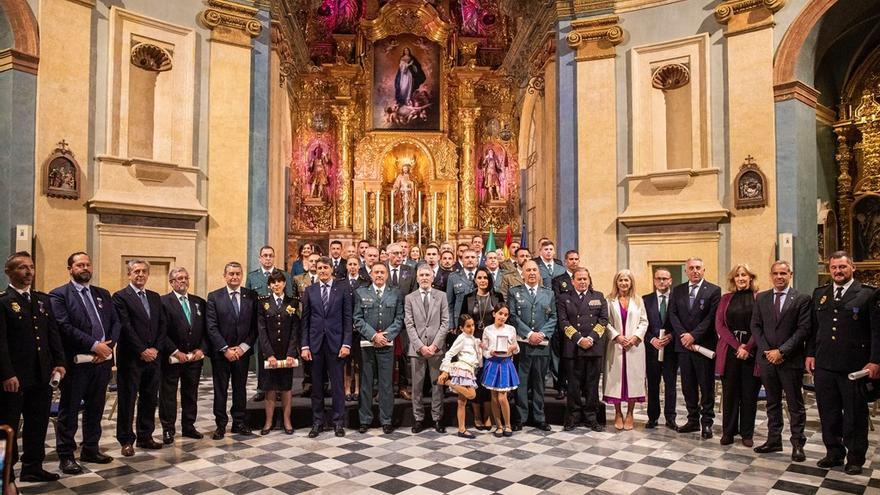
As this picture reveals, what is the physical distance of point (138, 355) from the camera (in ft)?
18.4

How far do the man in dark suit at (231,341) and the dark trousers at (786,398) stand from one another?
502 cm

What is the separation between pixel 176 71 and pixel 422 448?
23.9 feet

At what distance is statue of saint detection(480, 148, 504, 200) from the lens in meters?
18.1

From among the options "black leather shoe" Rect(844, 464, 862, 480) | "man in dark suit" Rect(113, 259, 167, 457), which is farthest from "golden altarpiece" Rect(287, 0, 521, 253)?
"black leather shoe" Rect(844, 464, 862, 480)

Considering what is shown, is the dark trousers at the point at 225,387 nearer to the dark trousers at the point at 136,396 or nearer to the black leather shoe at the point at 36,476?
the dark trousers at the point at 136,396

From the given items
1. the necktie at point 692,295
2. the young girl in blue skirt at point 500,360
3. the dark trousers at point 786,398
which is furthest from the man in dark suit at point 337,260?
the dark trousers at point 786,398

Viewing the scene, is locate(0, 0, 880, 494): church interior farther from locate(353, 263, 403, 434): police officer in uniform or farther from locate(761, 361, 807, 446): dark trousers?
locate(761, 361, 807, 446): dark trousers

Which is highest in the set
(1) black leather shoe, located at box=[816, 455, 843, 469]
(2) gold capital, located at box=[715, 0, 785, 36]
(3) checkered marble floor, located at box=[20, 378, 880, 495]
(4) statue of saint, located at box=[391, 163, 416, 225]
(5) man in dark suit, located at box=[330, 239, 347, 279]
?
(2) gold capital, located at box=[715, 0, 785, 36]

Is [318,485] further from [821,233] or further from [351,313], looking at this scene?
[821,233]

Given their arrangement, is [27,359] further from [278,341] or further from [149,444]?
[278,341]

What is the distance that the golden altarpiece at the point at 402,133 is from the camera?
58.3 ft

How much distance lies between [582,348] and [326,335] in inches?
106

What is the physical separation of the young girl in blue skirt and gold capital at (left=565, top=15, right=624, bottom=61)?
606 centimetres

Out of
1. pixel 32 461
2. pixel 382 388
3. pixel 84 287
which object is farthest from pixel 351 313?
pixel 32 461
